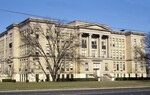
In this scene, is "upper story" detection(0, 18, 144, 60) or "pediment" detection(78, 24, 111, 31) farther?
"pediment" detection(78, 24, 111, 31)

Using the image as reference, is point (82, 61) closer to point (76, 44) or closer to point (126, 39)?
point (76, 44)

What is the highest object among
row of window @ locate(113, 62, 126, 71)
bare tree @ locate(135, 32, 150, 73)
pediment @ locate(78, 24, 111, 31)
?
pediment @ locate(78, 24, 111, 31)

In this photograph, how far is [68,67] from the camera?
293 feet

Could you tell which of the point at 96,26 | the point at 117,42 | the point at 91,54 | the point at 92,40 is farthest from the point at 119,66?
the point at 96,26

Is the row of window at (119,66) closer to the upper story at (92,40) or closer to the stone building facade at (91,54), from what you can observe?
the stone building facade at (91,54)

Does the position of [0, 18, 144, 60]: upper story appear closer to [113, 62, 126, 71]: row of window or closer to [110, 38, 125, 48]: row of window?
[110, 38, 125, 48]: row of window

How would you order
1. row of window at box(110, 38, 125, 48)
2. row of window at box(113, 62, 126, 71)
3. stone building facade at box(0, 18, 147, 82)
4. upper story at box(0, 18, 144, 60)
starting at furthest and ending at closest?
row of window at box(110, 38, 125, 48)
row of window at box(113, 62, 126, 71)
upper story at box(0, 18, 144, 60)
stone building facade at box(0, 18, 147, 82)

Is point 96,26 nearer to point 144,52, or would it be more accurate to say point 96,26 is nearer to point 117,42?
point 117,42

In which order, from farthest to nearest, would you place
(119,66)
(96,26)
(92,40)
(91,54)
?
(119,66) < (92,40) < (91,54) < (96,26)

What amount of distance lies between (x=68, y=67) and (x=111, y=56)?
17540mm

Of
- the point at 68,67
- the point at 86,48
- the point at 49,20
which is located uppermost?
the point at 49,20

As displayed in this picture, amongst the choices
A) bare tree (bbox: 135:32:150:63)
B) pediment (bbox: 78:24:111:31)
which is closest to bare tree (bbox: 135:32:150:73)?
bare tree (bbox: 135:32:150:63)

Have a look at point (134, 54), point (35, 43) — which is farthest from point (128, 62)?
point (35, 43)

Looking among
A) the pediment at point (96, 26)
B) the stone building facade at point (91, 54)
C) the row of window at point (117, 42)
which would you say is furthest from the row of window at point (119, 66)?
the pediment at point (96, 26)
